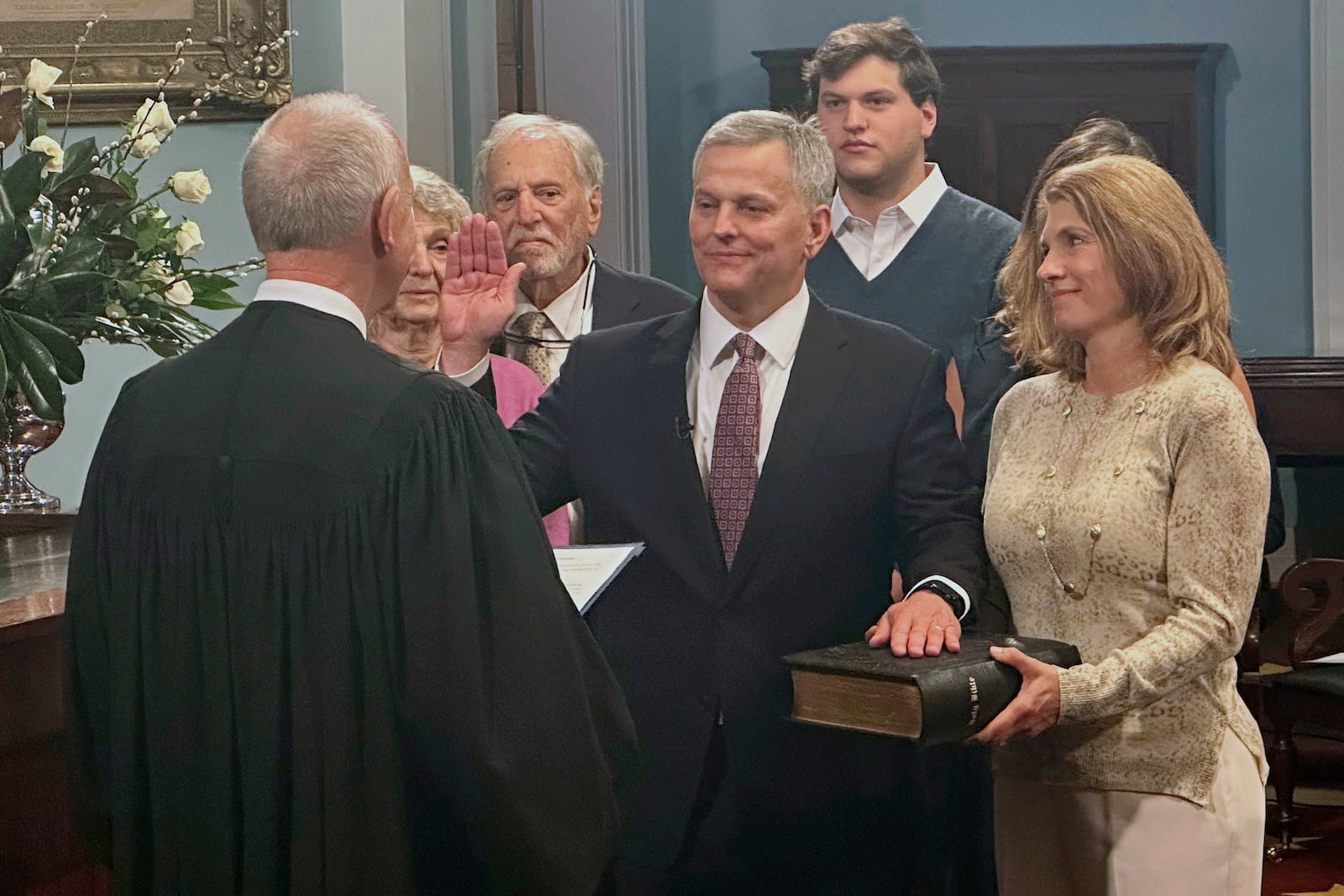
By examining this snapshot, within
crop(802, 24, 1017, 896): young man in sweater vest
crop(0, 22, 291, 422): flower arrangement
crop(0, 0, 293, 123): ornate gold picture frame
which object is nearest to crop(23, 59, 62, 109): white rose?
crop(0, 22, 291, 422): flower arrangement

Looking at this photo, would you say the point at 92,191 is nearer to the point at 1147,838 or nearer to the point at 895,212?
the point at 895,212

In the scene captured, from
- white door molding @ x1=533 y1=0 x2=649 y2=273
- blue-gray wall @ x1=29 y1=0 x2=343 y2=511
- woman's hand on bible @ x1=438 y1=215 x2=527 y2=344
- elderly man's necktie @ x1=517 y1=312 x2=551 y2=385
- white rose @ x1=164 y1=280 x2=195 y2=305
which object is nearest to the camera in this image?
woman's hand on bible @ x1=438 y1=215 x2=527 y2=344

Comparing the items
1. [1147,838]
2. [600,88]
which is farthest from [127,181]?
[600,88]

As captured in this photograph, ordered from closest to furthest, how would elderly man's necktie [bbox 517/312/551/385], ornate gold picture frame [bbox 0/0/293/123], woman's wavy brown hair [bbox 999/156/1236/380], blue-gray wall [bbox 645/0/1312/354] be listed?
woman's wavy brown hair [bbox 999/156/1236/380] → elderly man's necktie [bbox 517/312/551/385] → ornate gold picture frame [bbox 0/0/293/123] → blue-gray wall [bbox 645/0/1312/354]

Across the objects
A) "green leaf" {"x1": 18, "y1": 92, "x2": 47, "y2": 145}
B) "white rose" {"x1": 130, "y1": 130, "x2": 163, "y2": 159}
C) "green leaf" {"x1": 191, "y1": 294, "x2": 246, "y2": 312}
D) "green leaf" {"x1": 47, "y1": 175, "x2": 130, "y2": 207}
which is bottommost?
"green leaf" {"x1": 191, "y1": 294, "x2": 246, "y2": 312}

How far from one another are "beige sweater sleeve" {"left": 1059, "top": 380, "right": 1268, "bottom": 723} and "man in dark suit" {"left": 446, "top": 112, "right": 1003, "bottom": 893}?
24 cm

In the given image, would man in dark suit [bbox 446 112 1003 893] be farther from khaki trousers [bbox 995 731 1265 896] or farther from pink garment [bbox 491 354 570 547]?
pink garment [bbox 491 354 570 547]

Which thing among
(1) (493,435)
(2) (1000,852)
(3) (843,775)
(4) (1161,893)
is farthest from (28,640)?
(4) (1161,893)

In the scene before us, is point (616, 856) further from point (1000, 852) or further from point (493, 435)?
point (493, 435)

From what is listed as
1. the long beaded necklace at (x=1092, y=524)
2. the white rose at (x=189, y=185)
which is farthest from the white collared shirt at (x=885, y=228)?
the white rose at (x=189, y=185)

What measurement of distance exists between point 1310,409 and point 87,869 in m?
5.24

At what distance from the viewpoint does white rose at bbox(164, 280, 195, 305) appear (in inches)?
101

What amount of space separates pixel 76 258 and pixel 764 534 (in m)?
1.11

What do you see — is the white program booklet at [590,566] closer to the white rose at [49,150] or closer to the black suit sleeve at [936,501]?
the black suit sleeve at [936,501]
